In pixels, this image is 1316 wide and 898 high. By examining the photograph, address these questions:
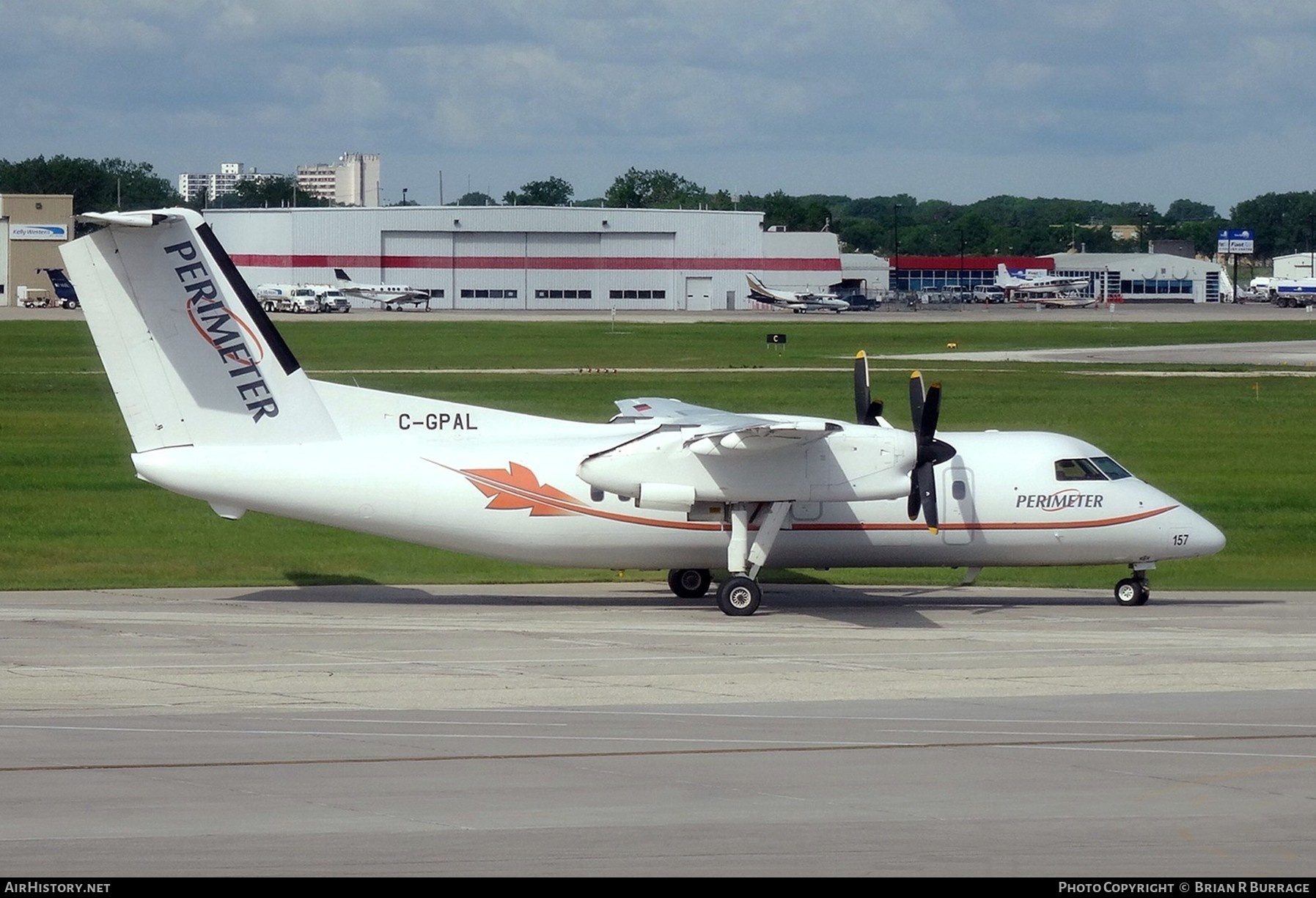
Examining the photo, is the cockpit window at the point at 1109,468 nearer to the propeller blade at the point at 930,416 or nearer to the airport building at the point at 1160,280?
the propeller blade at the point at 930,416

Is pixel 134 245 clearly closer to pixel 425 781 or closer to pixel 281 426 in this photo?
pixel 281 426

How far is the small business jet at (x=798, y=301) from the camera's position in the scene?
14512 cm

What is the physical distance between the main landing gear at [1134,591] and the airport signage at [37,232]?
410 ft

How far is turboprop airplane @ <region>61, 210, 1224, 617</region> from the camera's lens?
24.3 metres

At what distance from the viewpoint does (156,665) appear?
20.2 meters

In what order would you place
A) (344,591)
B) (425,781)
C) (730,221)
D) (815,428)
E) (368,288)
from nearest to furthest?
(425,781), (815,428), (344,591), (368,288), (730,221)

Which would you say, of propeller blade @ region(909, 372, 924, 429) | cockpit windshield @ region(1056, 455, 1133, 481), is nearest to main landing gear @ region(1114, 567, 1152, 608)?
cockpit windshield @ region(1056, 455, 1133, 481)

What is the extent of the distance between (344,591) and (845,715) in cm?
1324

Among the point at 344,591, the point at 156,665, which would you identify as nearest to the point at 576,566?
the point at 344,591

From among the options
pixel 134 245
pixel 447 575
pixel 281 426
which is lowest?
pixel 447 575

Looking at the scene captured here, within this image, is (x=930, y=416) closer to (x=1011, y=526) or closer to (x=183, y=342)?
(x=1011, y=526)

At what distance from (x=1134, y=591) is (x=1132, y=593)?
0.05m

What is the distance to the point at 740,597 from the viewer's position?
998 inches

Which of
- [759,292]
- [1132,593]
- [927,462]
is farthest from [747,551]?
[759,292]
